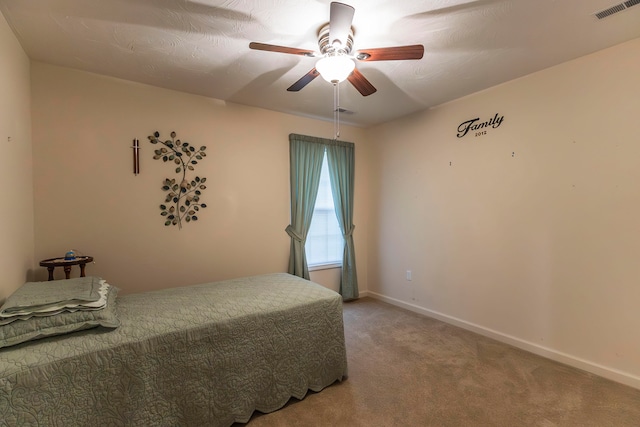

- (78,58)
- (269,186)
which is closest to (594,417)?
(269,186)

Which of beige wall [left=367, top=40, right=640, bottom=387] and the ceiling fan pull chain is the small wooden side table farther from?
beige wall [left=367, top=40, right=640, bottom=387]

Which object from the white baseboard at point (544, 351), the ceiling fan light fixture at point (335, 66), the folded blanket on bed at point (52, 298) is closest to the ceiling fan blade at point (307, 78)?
the ceiling fan light fixture at point (335, 66)

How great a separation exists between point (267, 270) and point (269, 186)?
1.03 meters

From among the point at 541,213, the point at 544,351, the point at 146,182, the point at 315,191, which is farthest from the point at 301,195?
the point at 544,351

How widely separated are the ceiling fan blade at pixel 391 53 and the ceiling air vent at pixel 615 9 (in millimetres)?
1206

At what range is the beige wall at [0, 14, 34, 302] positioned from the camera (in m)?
1.76

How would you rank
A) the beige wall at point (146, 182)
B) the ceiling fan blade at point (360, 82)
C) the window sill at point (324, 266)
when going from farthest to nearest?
the window sill at point (324, 266), the beige wall at point (146, 182), the ceiling fan blade at point (360, 82)

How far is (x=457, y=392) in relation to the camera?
6.82 feet

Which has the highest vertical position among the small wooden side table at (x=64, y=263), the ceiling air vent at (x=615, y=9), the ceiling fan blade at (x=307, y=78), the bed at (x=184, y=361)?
the ceiling air vent at (x=615, y=9)

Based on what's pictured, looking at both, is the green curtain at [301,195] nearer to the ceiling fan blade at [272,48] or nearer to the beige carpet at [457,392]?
the beige carpet at [457,392]

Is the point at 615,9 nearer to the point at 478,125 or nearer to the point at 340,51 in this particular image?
the point at 478,125

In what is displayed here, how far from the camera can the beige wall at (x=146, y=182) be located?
2.43 meters

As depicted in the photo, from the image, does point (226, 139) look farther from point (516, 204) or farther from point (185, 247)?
point (516, 204)

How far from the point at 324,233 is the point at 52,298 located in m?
2.88
